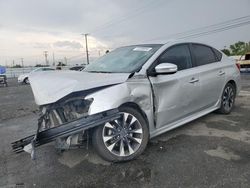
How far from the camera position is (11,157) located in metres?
3.74

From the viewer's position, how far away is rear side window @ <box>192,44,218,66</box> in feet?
15.0

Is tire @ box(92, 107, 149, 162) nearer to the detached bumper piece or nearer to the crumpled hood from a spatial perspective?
the detached bumper piece

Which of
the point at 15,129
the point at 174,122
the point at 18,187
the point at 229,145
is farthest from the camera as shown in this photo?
the point at 15,129

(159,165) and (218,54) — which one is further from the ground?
(218,54)

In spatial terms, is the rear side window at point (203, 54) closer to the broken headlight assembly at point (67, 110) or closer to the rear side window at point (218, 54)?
the rear side window at point (218, 54)

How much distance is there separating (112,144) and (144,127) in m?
0.52

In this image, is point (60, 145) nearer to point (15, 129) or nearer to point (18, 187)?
point (18, 187)

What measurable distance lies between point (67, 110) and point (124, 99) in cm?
73

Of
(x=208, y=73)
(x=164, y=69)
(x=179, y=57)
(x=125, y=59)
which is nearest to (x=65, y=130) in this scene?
(x=164, y=69)

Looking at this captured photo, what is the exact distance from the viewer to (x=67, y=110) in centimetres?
314

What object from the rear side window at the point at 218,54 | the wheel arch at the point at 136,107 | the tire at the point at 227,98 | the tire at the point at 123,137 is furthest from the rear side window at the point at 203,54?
the tire at the point at 123,137

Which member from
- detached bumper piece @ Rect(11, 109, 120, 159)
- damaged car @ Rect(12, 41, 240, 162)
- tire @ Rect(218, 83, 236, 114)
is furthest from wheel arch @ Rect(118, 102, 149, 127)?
tire @ Rect(218, 83, 236, 114)

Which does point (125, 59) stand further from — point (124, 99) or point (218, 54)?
point (218, 54)

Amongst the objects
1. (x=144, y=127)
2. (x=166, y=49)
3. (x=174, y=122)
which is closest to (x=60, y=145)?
(x=144, y=127)
